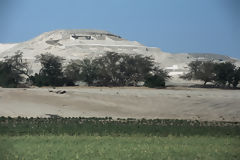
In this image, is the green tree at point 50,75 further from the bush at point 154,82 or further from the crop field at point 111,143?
the crop field at point 111,143

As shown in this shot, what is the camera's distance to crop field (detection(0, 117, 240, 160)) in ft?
49.5

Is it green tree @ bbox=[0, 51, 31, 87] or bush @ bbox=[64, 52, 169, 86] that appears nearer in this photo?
green tree @ bbox=[0, 51, 31, 87]

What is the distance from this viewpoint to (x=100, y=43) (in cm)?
12519

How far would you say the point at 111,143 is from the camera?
18.2 m

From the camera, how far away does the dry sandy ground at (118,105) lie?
1423 inches

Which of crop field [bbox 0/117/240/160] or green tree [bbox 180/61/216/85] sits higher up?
green tree [bbox 180/61/216/85]

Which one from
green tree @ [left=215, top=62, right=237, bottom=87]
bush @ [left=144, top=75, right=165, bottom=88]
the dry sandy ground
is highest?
green tree @ [left=215, top=62, right=237, bottom=87]

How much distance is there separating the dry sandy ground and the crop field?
414 inches

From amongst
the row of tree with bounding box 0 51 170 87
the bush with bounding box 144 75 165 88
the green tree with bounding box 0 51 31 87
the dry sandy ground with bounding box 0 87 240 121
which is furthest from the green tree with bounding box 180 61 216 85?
the green tree with bounding box 0 51 31 87

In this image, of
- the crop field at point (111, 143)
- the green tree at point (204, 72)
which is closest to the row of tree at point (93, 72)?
the green tree at point (204, 72)

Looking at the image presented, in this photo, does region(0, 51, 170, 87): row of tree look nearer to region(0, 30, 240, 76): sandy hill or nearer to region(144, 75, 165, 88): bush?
region(144, 75, 165, 88): bush

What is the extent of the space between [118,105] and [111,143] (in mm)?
23673

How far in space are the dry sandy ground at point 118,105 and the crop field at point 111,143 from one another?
34.5ft

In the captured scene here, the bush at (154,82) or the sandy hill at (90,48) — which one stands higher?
the sandy hill at (90,48)
